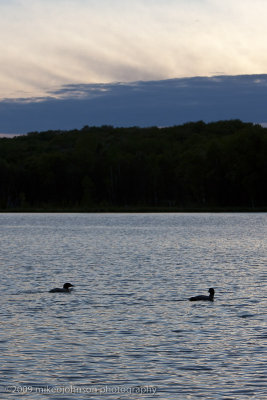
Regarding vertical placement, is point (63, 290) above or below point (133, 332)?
above

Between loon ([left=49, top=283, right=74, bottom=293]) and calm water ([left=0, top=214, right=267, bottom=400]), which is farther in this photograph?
loon ([left=49, top=283, right=74, bottom=293])

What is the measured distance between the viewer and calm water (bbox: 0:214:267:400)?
Answer: 1909 centimetres

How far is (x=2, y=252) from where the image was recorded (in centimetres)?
7006

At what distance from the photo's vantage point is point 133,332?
85.9 ft

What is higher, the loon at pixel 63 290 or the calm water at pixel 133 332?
the loon at pixel 63 290

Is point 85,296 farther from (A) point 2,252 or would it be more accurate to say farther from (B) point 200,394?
(A) point 2,252

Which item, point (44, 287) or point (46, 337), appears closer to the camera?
point (46, 337)

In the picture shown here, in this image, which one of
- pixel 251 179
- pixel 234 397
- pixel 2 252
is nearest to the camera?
pixel 234 397

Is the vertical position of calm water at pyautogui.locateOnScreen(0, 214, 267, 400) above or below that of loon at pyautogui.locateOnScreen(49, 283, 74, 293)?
below

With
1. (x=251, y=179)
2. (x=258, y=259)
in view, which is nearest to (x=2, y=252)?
(x=258, y=259)

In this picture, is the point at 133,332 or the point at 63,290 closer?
the point at 133,332

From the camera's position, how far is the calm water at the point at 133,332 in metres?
19.1

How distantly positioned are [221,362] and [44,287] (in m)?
20.4

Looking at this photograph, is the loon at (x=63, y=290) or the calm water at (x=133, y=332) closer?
the calm water at (x=133, y=332)
